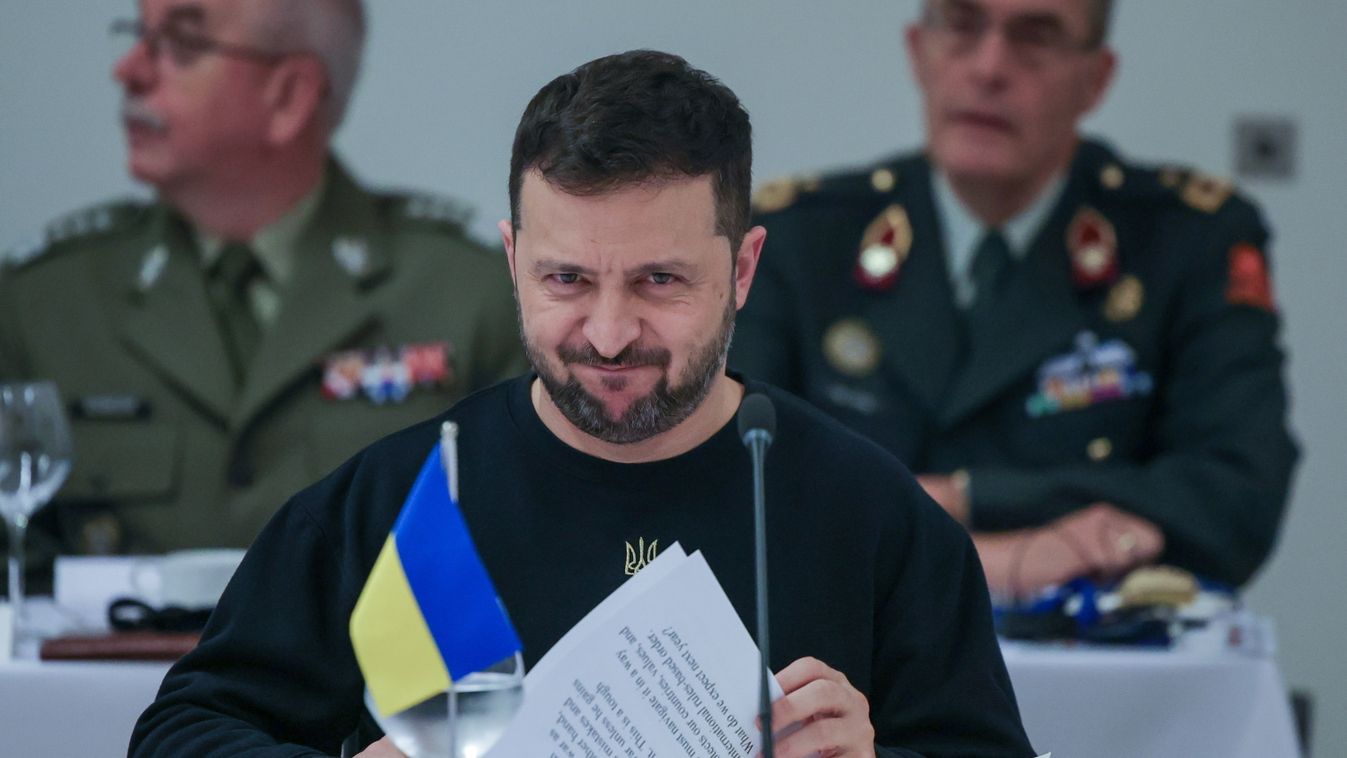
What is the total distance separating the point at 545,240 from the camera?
1.50m

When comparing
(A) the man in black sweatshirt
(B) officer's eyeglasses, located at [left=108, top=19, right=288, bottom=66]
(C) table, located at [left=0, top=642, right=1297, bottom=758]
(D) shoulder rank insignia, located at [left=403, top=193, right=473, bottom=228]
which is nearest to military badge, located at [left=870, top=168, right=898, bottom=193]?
(D) shoulder rank insignia, located at [left=403, top=193, right=473, bottom=228]

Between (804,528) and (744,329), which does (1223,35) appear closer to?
(744,329)

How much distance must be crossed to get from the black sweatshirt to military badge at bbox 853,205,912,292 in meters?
1.79

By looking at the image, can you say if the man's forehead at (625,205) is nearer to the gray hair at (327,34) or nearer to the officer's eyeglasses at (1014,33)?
the officer's eyeglasses at (1014,33)

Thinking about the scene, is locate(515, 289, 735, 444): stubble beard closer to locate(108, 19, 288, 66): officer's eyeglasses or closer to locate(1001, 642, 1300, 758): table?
locate(1001, 642, 1300, 758): table

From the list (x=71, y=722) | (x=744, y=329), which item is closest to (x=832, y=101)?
(x=744, y=329)

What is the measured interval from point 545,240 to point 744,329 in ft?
5.97

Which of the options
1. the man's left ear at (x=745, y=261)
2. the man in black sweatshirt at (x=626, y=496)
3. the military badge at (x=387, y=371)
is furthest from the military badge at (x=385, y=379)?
the man's left ear at (x=745, y=261)

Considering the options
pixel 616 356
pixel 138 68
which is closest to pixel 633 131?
pixel 616 356

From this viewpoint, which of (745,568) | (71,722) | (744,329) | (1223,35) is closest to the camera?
(745,568)

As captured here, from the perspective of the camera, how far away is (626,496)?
1604 mm

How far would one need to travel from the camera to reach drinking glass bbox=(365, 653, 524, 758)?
1.18m

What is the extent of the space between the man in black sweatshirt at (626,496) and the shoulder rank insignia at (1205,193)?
6.51 feet

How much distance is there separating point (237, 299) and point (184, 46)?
1.71ft
